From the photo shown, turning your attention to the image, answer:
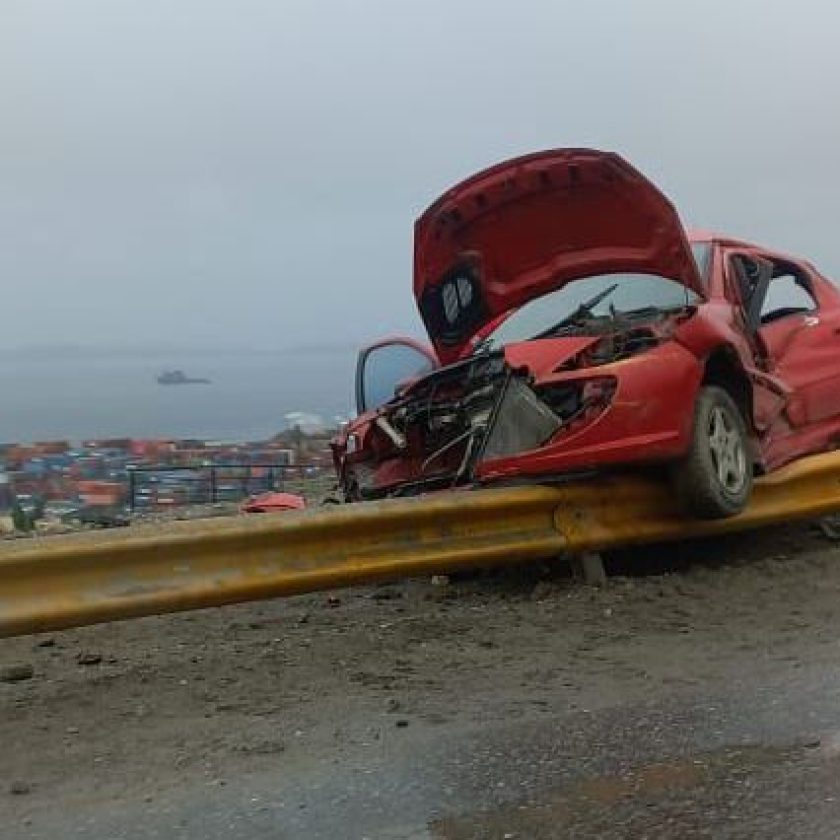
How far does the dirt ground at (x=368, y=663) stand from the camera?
13.8 feet

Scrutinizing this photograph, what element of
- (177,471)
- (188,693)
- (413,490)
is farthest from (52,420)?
(188,693)

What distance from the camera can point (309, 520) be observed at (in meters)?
5.67

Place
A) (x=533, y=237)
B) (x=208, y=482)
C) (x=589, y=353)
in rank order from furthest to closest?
(x=208, y=482) → (x=533, y=237) → (x=589, y=353)

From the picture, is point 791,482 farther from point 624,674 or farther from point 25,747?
point 25,747

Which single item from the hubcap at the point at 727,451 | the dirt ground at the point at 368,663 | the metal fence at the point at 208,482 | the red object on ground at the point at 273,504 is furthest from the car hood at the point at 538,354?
the metal fence at the point at 208,482

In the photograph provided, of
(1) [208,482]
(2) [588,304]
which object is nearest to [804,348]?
(2) [588,304]

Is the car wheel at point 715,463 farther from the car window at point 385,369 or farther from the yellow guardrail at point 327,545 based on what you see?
the car window at point 385,369

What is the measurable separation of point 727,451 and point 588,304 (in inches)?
53.6

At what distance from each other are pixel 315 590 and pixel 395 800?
1.97m

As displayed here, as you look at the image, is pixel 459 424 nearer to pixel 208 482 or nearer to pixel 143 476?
pixel 208 482

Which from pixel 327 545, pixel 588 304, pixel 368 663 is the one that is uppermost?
pixel 588 304

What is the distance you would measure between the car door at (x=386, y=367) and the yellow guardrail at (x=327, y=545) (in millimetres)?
2354

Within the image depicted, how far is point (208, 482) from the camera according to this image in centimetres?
1562

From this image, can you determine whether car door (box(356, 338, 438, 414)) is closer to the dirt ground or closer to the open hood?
the open hood
